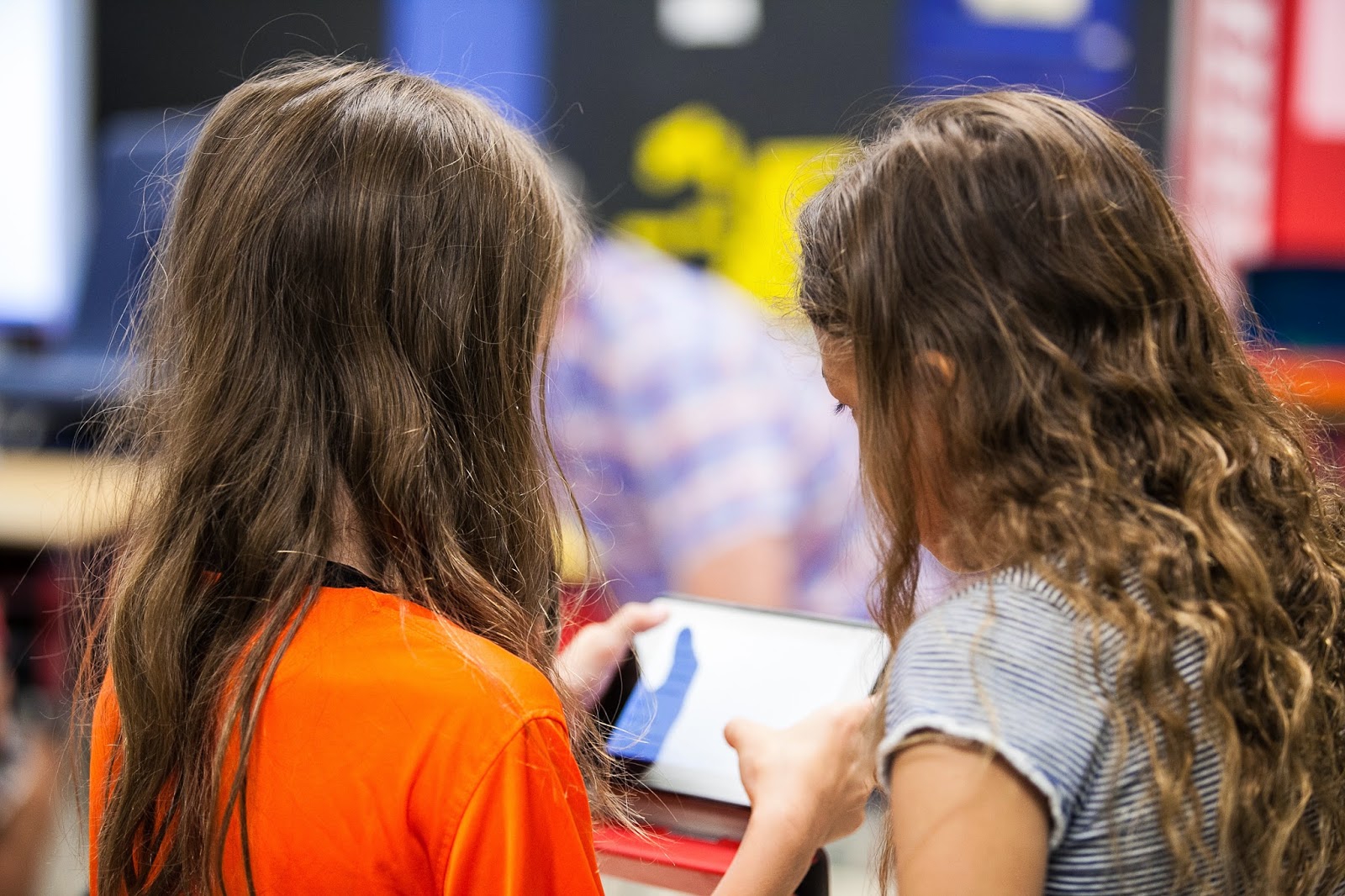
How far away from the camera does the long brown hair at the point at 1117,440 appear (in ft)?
1.99

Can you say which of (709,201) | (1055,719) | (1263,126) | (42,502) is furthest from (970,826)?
(1263,126)

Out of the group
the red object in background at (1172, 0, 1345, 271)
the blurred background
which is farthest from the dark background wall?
the red object in background at (1172, 0, 1345, 271)

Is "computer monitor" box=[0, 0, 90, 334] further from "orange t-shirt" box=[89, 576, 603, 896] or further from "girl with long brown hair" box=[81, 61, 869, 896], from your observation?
"orange t-shirt" box=[89, 576, 603, 896]

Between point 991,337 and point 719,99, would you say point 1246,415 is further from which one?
point 719,99

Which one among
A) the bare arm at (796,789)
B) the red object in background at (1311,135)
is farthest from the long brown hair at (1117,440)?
the red object in background at (1311,135)

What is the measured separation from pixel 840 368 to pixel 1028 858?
1.04 feet

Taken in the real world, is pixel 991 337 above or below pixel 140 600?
above

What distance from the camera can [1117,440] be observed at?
0.65 metres

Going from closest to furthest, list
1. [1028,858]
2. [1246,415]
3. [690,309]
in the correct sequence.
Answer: [1028,858] < [1246,415] < [690,309]

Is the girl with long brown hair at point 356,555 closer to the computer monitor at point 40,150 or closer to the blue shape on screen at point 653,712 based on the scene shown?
the blue shape on screen at point 653,712

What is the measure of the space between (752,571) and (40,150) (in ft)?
9.08

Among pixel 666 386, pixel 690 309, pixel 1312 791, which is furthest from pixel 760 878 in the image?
pixel 690 309

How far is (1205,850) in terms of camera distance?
1.97ft

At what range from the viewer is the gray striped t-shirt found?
0.58 m
